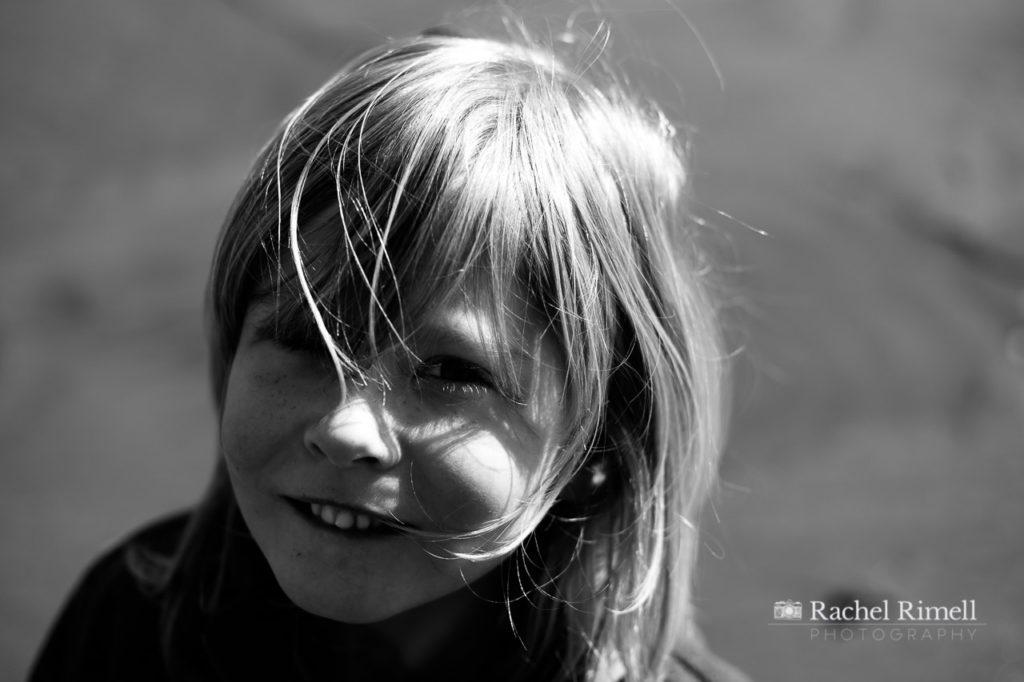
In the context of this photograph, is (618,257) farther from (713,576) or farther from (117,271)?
(117,271)

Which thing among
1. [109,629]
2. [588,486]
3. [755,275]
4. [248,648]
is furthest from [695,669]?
[755,275]

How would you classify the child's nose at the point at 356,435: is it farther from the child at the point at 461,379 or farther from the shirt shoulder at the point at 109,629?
the shirt shoulder at the point at 109,629

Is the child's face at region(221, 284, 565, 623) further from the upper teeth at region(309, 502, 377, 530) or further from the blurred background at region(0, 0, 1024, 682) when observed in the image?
the blurred background at region(0, 0, 1024, 682)

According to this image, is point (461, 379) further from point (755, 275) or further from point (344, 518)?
point (755, 275)

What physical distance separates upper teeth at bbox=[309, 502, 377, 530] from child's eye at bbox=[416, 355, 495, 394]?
12cm

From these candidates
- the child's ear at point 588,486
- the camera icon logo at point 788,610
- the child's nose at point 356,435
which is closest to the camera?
the child's nose at point 356,435

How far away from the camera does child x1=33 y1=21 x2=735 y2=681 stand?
0.75m

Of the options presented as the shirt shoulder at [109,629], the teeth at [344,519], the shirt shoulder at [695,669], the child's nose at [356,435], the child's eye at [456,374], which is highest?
the child's eye at [456,374]

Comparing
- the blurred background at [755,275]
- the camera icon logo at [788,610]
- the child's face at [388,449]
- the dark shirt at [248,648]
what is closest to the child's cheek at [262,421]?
the child's face at [388,449]

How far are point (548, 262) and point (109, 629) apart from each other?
67 centimetres

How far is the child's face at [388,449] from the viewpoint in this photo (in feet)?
2.43

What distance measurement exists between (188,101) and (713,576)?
1.43m

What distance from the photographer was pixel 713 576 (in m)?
1.51

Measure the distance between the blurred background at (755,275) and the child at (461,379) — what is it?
0.45 meters
